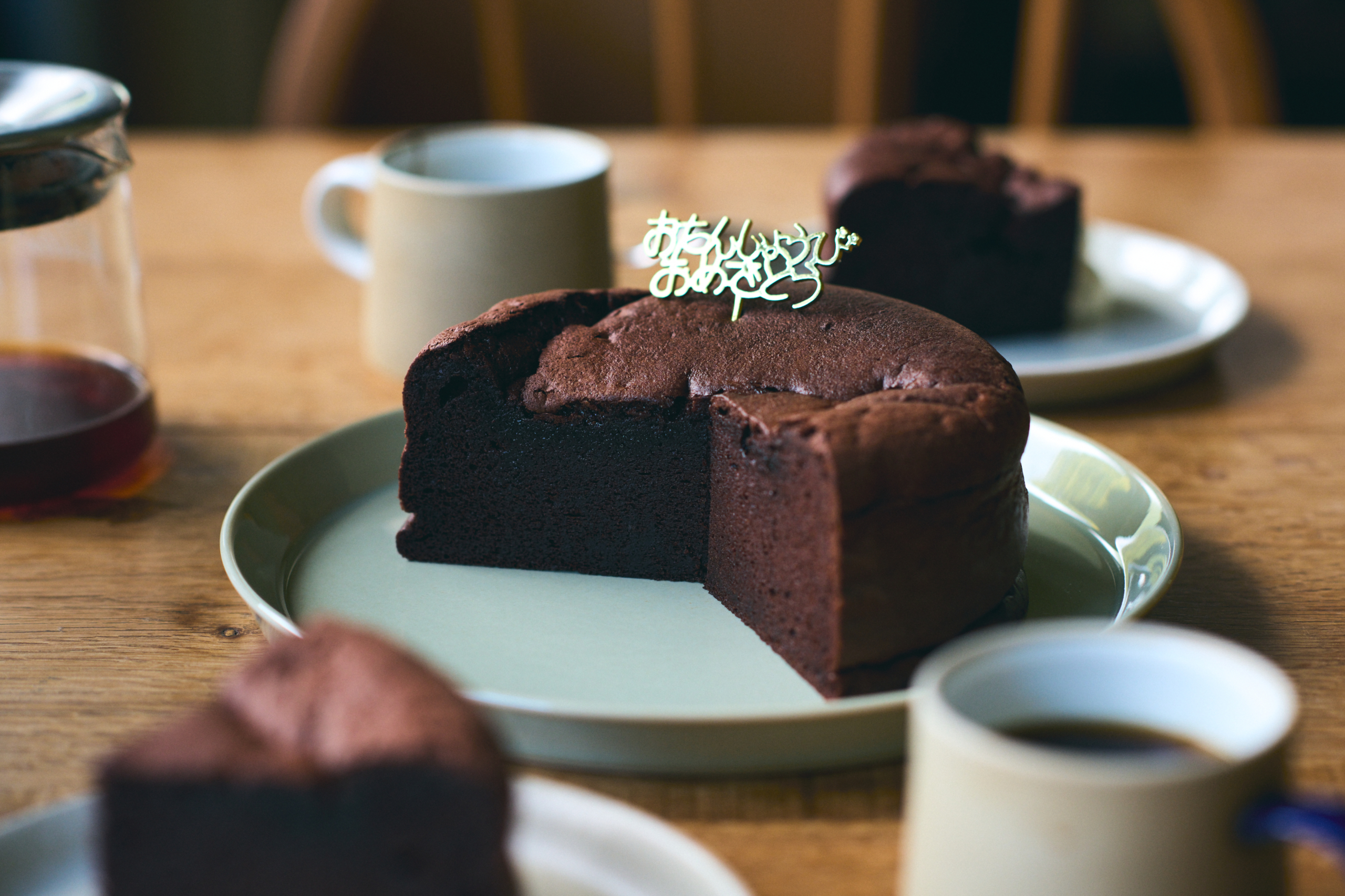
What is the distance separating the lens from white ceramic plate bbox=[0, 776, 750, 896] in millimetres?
888

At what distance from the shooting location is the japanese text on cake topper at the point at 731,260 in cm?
154

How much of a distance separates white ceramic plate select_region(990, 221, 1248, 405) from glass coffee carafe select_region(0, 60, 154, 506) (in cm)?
129

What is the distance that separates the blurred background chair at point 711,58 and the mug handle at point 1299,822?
10.0 feet

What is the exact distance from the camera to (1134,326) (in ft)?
7.45

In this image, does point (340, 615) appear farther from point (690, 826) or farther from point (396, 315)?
point (396, 315)

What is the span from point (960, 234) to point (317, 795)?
1897mm

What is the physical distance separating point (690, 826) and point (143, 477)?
1068 millimetres

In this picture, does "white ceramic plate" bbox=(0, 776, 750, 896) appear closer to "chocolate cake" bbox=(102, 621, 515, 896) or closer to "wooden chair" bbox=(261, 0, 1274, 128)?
"chocolate cake" bbox=(102, 621, 515, 896)

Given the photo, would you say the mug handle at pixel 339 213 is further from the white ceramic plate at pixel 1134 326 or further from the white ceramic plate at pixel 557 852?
the white ceramic plate at pixel 557 852

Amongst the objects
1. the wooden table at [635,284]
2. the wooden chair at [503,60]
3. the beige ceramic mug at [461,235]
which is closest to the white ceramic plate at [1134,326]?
the wooden table at [635,284]

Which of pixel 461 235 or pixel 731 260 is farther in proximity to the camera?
pixel 461 235

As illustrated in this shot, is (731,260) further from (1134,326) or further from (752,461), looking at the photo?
(1134,326)

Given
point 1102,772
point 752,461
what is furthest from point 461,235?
point 1102,772

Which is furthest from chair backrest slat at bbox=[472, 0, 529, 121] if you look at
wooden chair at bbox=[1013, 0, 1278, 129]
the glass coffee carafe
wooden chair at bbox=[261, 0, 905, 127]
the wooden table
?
the glass coffee carafe
